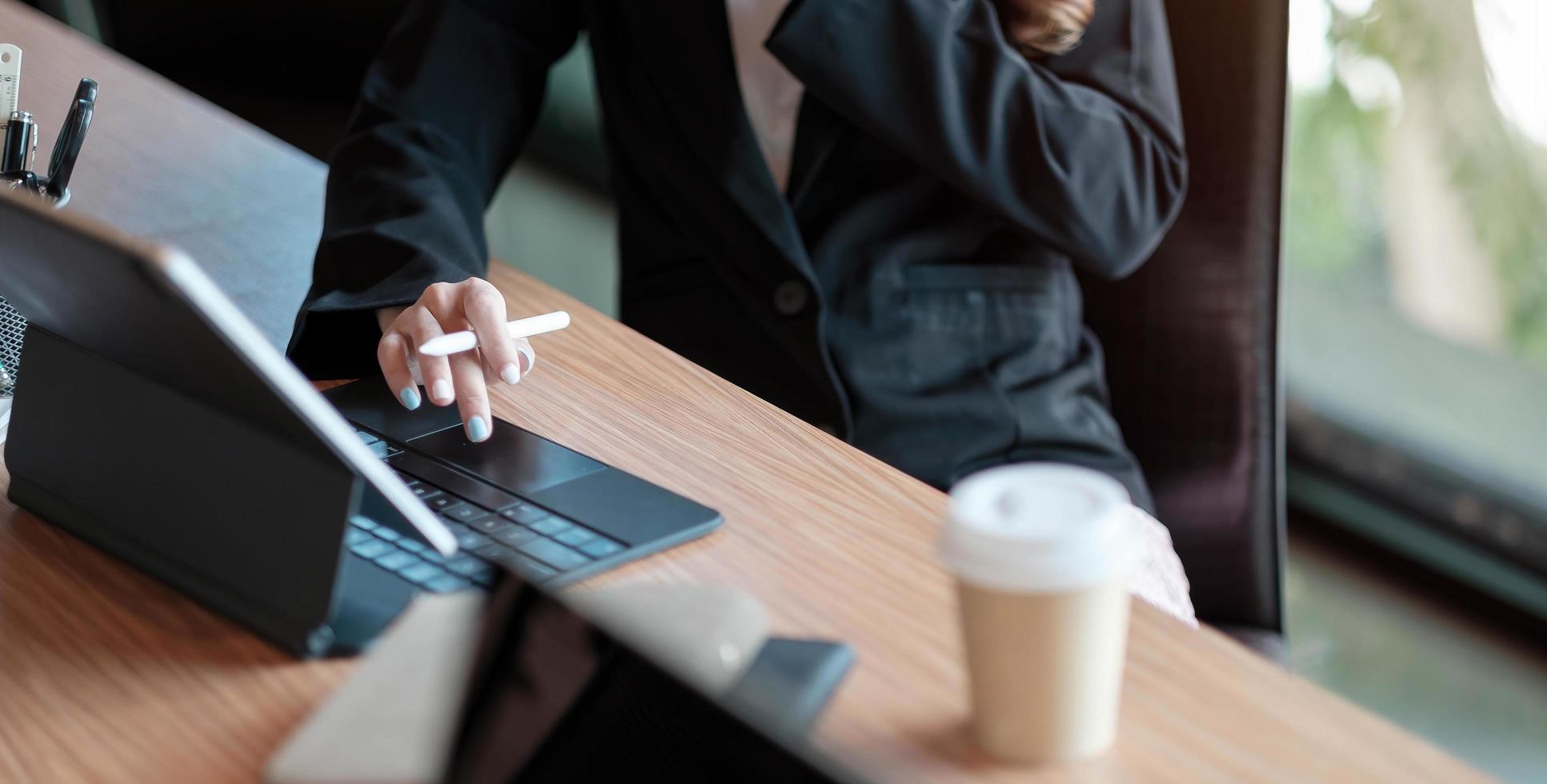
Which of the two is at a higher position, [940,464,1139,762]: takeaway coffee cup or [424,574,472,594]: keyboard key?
[940,464,1139,762]: takeaway coffee cup

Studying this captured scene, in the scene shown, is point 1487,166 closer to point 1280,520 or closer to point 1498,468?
point 1498,468

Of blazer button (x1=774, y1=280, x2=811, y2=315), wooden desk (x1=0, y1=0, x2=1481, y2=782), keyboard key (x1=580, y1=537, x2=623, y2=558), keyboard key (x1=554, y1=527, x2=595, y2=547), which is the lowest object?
blazer button (x1=774, y1=280, x2=811, y2=315)

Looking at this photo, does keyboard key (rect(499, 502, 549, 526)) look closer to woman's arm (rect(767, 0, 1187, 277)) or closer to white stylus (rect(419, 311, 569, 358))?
white stylus (rect(419, 311, 569, 358))

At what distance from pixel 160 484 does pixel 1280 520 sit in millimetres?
801

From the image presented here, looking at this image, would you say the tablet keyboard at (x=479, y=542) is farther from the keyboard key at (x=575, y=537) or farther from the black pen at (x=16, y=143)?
the black pen at (x=16, y=143)

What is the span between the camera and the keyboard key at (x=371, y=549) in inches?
Answer: 21.8

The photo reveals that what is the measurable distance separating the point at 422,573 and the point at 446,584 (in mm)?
16

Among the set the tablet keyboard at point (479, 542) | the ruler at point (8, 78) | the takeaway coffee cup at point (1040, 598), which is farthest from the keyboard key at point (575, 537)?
the ruler at point (8, 78)

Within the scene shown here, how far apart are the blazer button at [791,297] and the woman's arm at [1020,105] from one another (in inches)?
4.8

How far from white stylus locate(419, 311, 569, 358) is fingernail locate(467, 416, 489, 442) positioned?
0.16 ft

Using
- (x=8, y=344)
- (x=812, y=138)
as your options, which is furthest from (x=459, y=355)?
(x=812, y=138)

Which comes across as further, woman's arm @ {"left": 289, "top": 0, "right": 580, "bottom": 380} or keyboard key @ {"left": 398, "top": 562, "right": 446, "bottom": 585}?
woman's arm @ {"left": 289, "top": 0, "right": 580, "bottom": 380}

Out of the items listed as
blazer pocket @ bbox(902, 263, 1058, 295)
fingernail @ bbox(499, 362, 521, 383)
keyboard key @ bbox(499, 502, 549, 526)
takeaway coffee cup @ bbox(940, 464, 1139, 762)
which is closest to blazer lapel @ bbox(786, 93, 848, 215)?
blazer pocket @ bbox(902, 263, 1058, 295)

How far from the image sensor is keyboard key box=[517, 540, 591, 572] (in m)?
0.55
